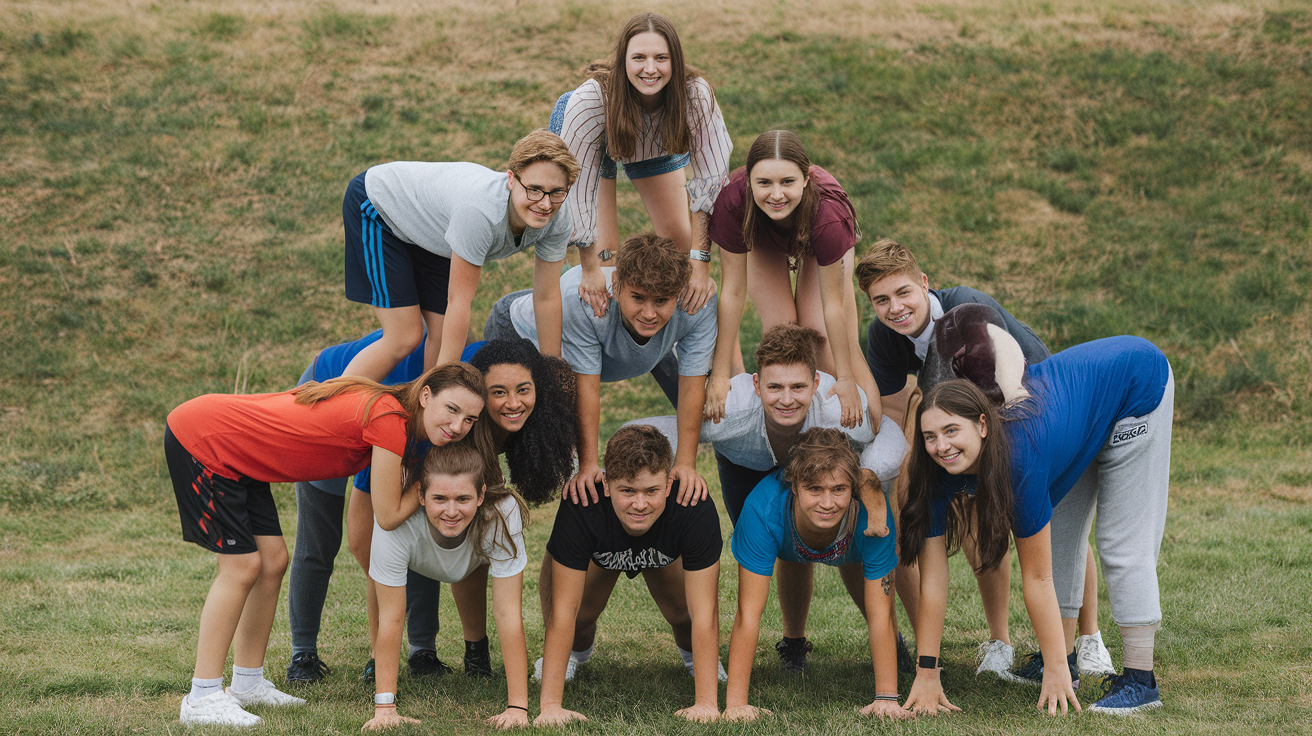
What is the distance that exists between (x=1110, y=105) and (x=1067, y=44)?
Answer: 1.91 meters

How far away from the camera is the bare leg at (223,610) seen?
13.5 feet

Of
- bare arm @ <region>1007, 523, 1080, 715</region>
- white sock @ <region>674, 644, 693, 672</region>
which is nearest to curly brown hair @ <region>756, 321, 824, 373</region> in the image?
bare arm @ <region>1007, 523, 1080, 715</region>

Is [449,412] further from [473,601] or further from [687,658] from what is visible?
[687,658]

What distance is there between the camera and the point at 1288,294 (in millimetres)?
11508

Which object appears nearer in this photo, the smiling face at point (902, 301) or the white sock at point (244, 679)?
the white sock at point (244, 679)

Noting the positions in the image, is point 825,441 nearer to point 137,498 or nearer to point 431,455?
point 431,455

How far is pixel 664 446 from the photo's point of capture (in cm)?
436

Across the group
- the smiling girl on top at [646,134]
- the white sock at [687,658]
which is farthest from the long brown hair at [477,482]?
the white sock at [687,658]

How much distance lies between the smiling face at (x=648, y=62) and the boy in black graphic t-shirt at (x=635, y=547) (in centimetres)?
163

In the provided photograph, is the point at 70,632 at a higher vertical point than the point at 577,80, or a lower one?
lower

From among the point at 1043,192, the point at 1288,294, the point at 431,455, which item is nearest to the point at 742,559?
the point at 431,455

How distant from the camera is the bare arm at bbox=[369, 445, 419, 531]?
4.08 metres

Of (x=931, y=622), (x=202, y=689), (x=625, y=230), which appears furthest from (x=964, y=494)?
(x=625, y=230)

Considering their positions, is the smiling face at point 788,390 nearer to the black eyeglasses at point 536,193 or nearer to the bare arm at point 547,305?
the bare arm at point 547,305
